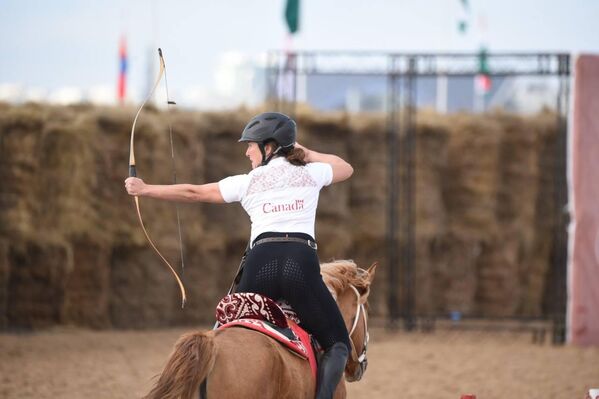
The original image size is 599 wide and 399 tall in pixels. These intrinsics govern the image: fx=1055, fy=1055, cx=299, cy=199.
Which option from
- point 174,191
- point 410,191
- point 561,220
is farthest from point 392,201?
point 174,191

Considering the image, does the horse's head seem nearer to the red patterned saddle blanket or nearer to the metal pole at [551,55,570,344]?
the red patterned saddle blanket

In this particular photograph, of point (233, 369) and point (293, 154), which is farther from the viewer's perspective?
point (293, 154)

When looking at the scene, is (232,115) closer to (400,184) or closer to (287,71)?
(287,71)

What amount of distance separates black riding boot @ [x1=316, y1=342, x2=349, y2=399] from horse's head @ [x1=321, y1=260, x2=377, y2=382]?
2.05 ft

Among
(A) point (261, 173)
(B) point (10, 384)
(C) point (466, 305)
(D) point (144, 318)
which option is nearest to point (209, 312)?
(D) point (144, 318)

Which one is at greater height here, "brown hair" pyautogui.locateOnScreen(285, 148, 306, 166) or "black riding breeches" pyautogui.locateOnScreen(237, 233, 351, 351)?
"brown hair" pyautogui.locateOnScreen(285, 148, 306, 166)

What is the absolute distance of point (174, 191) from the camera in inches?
226

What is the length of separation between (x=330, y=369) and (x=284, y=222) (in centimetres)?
87

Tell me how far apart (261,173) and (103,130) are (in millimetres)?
9205

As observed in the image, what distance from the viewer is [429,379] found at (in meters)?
11.4

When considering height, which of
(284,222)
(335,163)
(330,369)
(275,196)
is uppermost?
(335,163)

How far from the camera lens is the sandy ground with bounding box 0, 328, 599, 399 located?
400 inches

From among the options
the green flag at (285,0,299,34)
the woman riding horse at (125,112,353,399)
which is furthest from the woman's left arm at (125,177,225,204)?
the green flag at (285,0,299,34)

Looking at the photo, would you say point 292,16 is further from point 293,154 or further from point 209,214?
point 293,154
